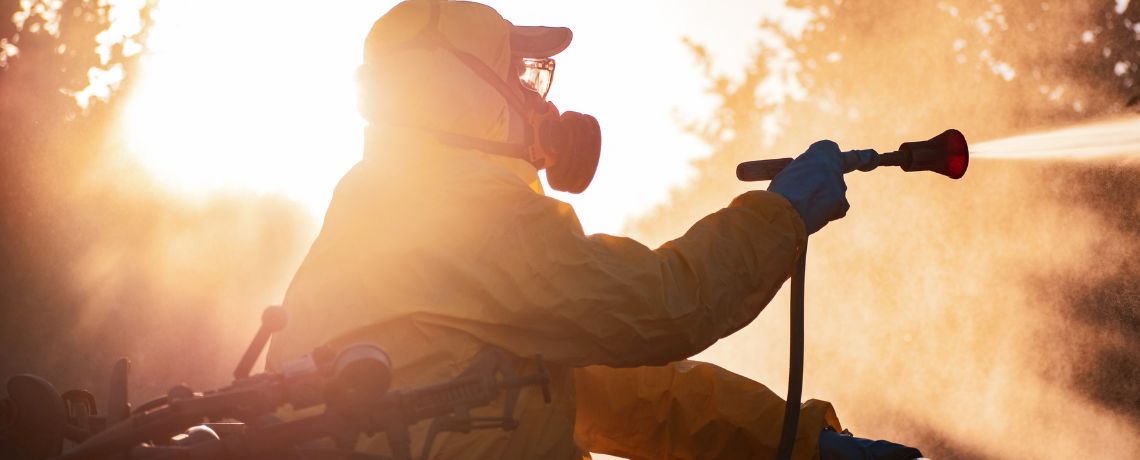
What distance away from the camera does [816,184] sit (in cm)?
296

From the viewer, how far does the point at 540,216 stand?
279 cm

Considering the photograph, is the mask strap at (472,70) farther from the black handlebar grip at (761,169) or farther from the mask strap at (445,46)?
the black handlebar grip at (761,169)

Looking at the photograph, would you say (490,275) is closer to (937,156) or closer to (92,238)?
(937,156)

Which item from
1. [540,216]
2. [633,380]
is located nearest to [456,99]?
[540,216]

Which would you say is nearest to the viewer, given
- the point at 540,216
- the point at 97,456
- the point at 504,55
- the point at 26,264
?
the point at 97,456

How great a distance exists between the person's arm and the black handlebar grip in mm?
317

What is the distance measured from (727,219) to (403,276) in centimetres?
79

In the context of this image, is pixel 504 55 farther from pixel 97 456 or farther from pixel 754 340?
pixel 754 340

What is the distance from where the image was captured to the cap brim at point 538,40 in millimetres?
3564

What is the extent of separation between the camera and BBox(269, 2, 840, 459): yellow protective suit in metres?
2.69

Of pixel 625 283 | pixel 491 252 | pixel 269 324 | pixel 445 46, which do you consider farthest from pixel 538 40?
pixel 269 324

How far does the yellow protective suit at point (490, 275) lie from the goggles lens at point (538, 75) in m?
0.40

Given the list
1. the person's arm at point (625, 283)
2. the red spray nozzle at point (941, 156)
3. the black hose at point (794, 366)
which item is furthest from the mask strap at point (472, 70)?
the red spray nozzle at point (941, 156)

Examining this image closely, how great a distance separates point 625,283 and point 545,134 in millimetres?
900
